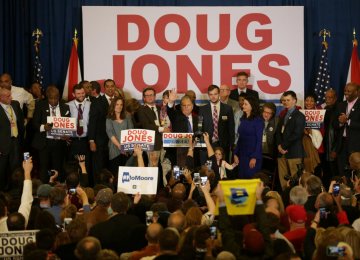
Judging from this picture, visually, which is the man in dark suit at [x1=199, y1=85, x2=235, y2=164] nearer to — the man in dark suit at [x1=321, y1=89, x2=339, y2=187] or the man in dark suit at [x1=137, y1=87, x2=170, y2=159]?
the man in dark suit at [x1=137, y1=87, x2=170, y2=159]

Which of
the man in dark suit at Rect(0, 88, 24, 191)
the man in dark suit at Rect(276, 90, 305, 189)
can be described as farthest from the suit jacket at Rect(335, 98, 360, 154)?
the man in dark suit at Rect(0, 88, 24, 191)

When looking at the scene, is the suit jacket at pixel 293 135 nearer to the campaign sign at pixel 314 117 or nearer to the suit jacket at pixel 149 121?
the campaign sign at pixel 314 117

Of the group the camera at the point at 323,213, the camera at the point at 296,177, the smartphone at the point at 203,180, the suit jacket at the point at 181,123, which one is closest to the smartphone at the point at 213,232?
the camera at the point at 323,213

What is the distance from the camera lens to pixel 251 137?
13523 mm

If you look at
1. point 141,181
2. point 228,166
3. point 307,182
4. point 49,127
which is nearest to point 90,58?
point 49,127

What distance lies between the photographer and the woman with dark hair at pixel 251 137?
44.3 feet

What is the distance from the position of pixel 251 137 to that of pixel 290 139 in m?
0.61

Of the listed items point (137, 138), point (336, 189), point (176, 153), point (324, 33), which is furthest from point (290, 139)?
point (336, 189)

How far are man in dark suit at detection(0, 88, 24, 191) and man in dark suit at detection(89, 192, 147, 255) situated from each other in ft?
17.5

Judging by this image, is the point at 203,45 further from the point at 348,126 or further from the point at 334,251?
the point at 334,251

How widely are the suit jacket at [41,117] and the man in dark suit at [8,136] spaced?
11.0 inches

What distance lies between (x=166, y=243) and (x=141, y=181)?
11.4ft

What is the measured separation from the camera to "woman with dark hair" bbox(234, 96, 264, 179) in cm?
1351

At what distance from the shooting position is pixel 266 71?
1570cm
